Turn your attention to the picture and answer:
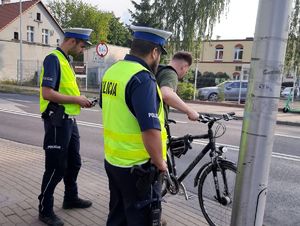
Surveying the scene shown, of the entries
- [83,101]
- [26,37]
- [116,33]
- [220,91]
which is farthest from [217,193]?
[116,33]

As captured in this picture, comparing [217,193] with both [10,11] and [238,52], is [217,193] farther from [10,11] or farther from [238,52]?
[238,52]

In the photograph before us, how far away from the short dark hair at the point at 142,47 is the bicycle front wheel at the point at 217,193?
1823 mm

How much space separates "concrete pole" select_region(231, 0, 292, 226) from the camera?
7.30ft

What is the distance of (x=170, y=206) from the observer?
4598 millimetres

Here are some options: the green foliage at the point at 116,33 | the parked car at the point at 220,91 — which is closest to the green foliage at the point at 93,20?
the green foliage at the point at 116,33

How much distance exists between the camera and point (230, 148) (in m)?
8.69

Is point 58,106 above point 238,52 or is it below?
below

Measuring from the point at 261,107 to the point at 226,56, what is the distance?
153 ft

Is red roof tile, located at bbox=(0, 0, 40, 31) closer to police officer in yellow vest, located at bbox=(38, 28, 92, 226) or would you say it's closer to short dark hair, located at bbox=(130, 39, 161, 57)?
police officer in yellow vest, located at bbox=(38, 28, 92, 226)

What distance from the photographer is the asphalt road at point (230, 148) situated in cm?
495

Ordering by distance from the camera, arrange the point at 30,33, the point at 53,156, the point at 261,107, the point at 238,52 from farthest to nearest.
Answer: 1. the point at 238,52
2. the point at 30,33
3. the point at 53,156
4. the point at 261,107

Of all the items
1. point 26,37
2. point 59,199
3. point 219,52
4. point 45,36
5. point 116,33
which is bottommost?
point 59,199

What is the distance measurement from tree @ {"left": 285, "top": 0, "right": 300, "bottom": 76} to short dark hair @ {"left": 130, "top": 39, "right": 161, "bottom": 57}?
21.4 m

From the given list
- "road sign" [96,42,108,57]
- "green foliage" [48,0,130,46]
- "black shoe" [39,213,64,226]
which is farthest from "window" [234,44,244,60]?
Result: "black shoe" [39,213,64,226]
